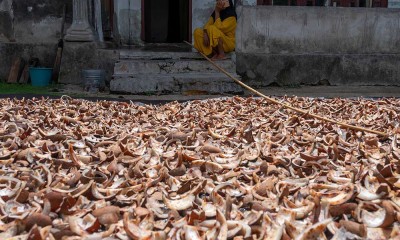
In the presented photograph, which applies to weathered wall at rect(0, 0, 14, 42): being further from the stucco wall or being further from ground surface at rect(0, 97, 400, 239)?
ground surface at rect(0, 97, 400, 239)

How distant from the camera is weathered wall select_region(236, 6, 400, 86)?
9.26 meters

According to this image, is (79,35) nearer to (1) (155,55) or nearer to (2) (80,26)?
(2) (80,26)

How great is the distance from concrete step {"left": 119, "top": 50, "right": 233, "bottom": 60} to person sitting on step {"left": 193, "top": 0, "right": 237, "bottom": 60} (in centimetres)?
22

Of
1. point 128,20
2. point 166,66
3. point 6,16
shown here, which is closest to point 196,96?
point 166,66

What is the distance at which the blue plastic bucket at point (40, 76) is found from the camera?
9008mm

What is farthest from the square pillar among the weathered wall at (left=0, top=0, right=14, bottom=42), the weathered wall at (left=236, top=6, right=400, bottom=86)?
the weathered wall at (left=236, top=6, right=400, bottom=86)

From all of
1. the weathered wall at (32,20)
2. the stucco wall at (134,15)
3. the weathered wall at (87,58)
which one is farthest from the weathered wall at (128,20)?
the weathered wall at (87,58)

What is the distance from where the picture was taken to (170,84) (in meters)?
8.31

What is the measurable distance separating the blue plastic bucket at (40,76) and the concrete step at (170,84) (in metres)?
1.45

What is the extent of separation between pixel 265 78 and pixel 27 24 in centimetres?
410

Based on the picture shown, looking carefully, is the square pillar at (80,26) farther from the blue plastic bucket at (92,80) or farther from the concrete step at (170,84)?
the concrete step at (170,84)

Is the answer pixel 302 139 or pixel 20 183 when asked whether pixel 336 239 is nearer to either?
pixel 20 183

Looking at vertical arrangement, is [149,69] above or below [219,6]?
below

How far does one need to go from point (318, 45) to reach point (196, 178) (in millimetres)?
7503
